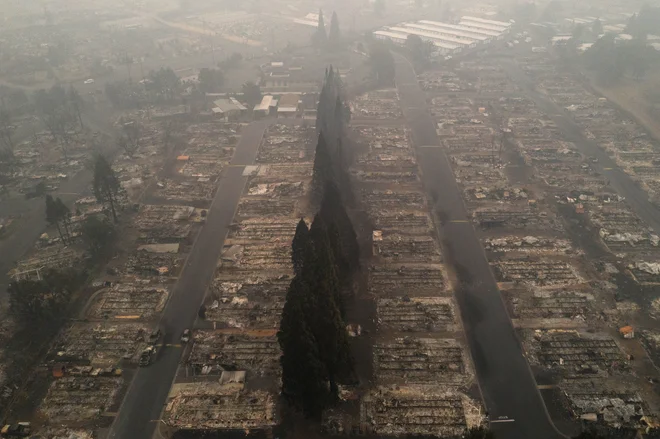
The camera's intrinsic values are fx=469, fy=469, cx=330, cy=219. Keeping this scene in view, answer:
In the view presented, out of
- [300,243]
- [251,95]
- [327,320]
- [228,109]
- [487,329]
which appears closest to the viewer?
[327,320]

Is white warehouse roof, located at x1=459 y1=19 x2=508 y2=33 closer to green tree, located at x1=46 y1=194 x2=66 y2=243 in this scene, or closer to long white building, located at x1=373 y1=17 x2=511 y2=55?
long white building, located at x1=373 y1=17 x2=511 y2=55

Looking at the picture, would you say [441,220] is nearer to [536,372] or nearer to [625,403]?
[536,372]

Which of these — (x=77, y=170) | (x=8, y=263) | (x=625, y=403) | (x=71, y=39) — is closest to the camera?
(x=625, y=403)

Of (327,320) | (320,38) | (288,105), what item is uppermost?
(320,38)

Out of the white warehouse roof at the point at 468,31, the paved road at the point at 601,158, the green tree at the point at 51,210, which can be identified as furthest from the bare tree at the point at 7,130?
the white warehouse roof at the point at 468,31

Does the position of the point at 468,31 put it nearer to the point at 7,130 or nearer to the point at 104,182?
the point at 104,182

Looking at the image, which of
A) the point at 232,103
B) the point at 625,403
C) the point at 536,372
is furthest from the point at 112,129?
the point at 625,403

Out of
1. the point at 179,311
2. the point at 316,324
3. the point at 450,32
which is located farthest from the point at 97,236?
the point at 450,32

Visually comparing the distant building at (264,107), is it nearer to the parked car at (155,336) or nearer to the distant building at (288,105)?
the distant building at (288,105)
